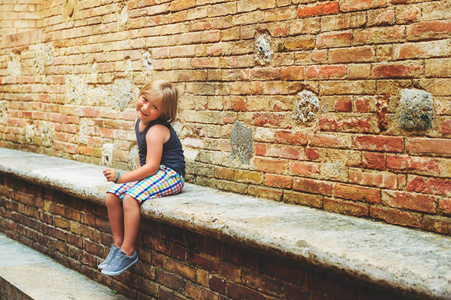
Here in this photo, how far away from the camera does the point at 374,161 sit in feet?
7.74

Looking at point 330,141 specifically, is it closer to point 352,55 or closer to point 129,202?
point 352,55

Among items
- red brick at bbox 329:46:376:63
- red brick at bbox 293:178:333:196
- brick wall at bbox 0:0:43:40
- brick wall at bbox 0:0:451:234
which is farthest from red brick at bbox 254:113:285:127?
brick wall at bbox 0:0:43:40

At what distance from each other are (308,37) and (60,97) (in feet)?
9.27

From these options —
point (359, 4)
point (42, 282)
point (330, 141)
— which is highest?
point (359, 4)

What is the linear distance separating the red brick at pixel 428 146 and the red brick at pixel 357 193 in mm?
270

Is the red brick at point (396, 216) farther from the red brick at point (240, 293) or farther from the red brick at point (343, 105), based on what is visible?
the red brick at point (240, 293)

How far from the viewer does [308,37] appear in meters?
2.60

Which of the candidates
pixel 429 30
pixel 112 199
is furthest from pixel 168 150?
pixel 429 30

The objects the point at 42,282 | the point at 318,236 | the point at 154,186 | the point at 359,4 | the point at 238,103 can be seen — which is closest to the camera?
the point at 318,236

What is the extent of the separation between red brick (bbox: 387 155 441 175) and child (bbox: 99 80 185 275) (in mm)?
1220

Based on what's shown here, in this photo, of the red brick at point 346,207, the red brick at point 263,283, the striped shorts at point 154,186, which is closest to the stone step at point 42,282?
the striped shorts at point 154,186

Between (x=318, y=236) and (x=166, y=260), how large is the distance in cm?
104

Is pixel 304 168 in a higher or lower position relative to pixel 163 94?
lower

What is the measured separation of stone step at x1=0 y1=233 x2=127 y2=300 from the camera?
294 cm
